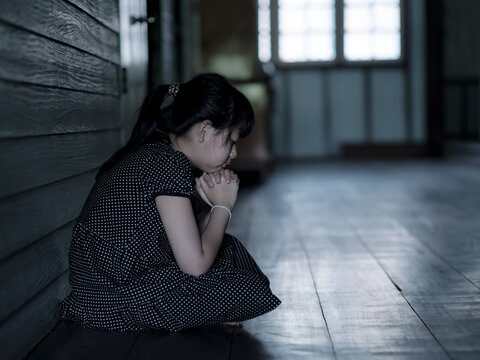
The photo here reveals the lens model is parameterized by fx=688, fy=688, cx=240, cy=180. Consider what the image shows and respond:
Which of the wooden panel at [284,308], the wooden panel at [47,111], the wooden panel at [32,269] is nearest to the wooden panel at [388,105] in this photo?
the wooden panel at [284,308]

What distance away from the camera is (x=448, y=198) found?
4441 millimetres

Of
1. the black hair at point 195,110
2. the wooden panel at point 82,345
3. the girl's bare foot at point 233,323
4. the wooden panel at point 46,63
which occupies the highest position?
the wooden panel at point 46,63

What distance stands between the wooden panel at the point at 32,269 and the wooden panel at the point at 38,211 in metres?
0.02

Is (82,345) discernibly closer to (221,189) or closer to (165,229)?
(165,229)

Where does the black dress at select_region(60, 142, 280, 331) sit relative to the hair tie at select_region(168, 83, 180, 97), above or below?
below

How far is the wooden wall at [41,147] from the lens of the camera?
1.41 m

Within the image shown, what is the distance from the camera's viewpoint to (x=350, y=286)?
2.18 meters

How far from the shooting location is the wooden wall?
1.41m

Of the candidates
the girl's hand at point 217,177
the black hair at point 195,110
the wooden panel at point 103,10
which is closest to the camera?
the black hair at point 195,110

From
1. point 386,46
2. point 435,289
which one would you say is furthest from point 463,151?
point 435,289

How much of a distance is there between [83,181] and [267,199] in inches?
104

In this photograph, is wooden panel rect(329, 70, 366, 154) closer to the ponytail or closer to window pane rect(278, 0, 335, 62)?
window pane rect(278, 0, 335, 62)

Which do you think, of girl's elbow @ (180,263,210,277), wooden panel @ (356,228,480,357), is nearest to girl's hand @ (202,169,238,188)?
girl's elbow @ (180,263,210,277)

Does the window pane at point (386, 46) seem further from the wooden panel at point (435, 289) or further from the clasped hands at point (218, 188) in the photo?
the clasped hands at point (218, 188)
